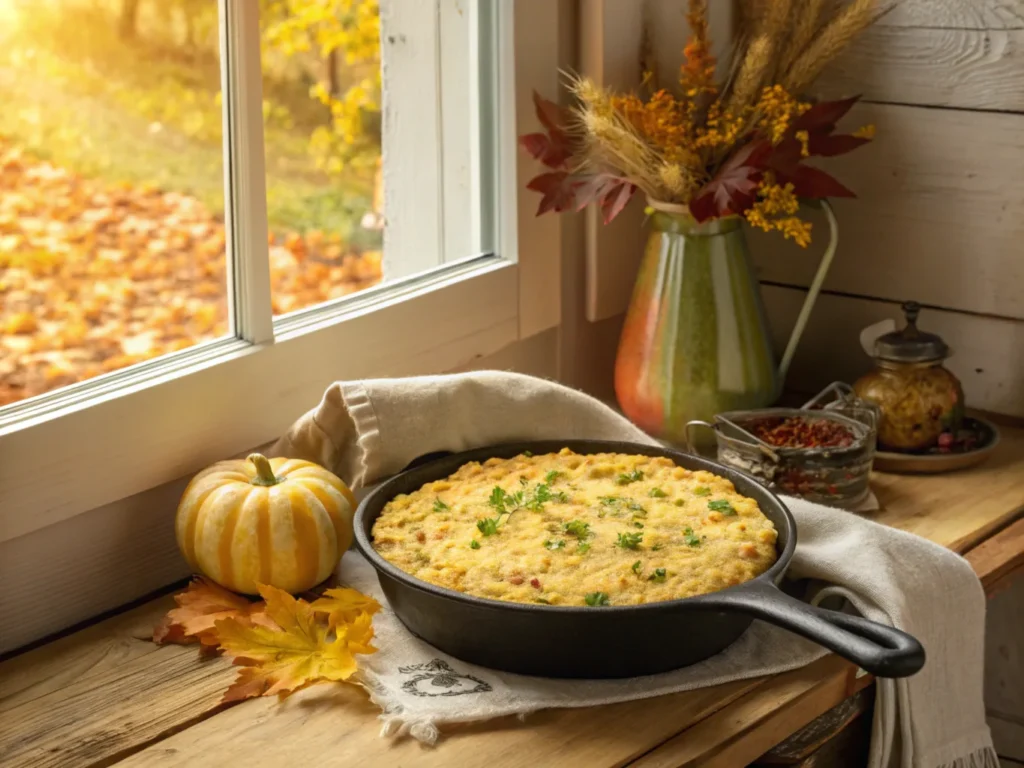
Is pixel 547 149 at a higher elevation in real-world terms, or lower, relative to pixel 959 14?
lower

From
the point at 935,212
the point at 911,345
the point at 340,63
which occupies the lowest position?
the point at 911,345

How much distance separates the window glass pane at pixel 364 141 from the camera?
1.66 metres

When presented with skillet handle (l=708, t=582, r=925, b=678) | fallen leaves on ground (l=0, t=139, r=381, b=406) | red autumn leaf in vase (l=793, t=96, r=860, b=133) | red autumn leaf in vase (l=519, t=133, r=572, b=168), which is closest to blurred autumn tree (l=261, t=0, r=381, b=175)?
fallen leaves on ground (l=0, t=139, r=381, b=406)

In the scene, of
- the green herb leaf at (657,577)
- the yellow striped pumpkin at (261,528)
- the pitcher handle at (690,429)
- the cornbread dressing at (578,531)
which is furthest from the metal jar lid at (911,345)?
the yellow striped pumpkin at (261,528)

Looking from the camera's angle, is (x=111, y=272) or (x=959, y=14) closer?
(x=959, y=14)

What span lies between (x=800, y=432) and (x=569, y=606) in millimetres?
515

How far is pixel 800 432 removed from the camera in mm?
1471

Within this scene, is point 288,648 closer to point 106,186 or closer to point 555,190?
point 555,190

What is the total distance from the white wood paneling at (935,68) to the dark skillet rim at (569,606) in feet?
1.98

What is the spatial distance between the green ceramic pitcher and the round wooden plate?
0.51ft

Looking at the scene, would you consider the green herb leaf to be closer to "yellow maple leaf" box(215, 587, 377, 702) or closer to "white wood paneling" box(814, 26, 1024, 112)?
"yellow maple leaf" box(215, 587, 377, 702)

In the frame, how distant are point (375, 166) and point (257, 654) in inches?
32.9

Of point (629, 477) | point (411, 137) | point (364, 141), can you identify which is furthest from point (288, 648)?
point (364, 141)

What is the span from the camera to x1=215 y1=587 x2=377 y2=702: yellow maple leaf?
1.12 metres
